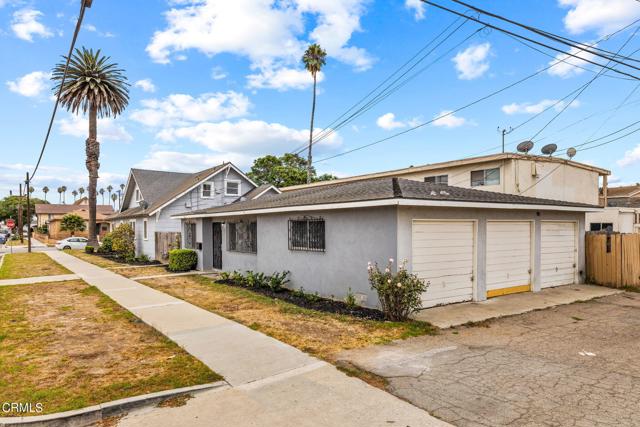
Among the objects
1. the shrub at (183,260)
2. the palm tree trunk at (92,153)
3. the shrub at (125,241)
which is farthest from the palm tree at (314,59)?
the shrub at (183,260)

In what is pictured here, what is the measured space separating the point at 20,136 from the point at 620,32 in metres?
22.5

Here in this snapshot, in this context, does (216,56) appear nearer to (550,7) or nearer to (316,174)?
(550,7)

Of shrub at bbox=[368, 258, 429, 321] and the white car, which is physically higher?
shrub at bbox=[368, 258, 429, 321]

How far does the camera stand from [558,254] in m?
12.0

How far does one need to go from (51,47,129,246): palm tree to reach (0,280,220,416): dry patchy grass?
976 inches

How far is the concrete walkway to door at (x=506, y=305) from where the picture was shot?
7.94 m

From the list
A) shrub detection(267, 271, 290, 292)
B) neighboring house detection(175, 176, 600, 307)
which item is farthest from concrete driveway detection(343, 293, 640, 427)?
shrub detection(267, 271, 290, 292)

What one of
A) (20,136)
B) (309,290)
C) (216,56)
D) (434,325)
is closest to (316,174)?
(216,56)

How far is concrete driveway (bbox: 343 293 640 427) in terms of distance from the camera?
12.9ft

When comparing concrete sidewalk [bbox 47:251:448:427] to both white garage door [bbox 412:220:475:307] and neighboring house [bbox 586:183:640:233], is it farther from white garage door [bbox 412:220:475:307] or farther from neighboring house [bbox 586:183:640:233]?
neighboring house [bbox 586:183:640:233]

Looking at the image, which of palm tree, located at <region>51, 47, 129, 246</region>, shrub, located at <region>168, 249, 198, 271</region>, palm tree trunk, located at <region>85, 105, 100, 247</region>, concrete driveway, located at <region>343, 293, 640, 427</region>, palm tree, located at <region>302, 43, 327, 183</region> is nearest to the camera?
concrete driveway, located at <region>343, 293, 640, 427</region>

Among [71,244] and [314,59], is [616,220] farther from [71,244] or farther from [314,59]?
[71,244]

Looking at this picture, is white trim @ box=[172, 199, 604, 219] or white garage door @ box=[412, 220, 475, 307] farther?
white garage door @ box=[412, 220, 475, 307]
